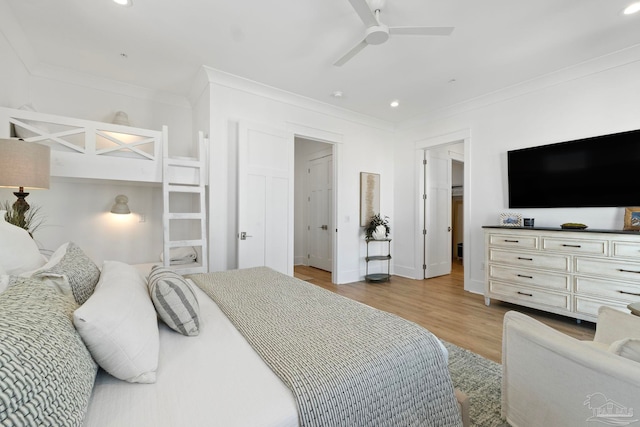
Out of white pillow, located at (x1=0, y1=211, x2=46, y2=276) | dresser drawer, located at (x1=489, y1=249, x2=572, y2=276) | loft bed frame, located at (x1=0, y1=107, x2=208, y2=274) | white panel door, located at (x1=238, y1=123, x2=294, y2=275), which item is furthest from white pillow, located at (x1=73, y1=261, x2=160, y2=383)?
dresser drawer, located at (x1=489, y1=249, x2=572, y2=276)

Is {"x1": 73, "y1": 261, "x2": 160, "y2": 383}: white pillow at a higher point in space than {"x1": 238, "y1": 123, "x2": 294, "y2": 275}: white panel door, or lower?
lower

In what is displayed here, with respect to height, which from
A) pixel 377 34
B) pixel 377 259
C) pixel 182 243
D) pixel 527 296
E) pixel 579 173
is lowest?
pixel 527 296

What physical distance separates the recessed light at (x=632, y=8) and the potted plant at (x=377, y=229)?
3428 millimetres

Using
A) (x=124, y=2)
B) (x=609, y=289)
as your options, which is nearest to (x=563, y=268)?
(x=609, y=289)

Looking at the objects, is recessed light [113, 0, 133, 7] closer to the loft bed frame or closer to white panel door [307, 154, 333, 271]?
the loft bed frame

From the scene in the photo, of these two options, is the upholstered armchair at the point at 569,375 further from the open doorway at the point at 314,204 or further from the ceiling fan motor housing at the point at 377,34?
the open doorway at the point at 314,204

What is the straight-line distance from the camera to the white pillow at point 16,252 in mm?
1276

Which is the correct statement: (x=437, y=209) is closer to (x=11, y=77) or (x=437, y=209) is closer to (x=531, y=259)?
(x=531, y=259)

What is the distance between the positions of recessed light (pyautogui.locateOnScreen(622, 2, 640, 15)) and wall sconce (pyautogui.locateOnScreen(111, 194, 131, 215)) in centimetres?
526

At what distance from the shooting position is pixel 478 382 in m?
1.80

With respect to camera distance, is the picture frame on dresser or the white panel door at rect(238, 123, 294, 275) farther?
the white panel door at rect(238, 123, 294, 275)

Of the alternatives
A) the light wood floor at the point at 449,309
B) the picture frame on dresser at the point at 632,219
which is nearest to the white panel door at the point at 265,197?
the light wood floor at the point at 449,309

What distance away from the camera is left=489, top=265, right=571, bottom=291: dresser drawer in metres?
2.78

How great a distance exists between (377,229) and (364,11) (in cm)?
329
